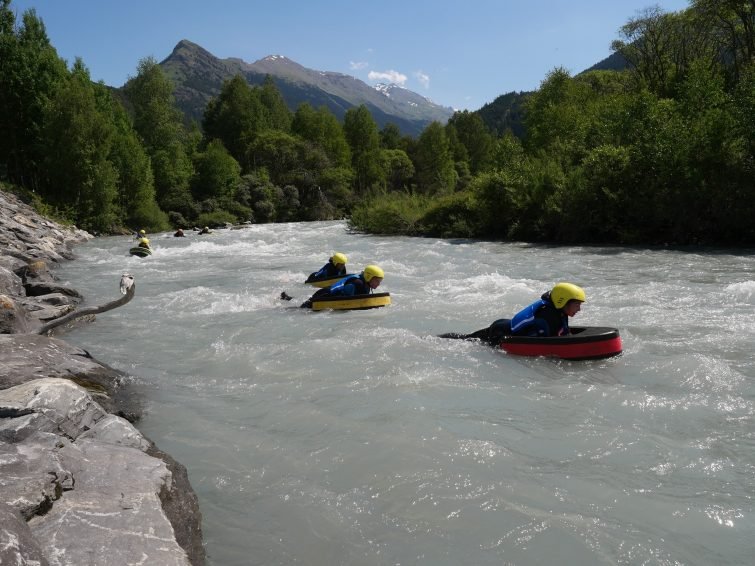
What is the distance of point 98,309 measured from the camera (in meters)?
10.7

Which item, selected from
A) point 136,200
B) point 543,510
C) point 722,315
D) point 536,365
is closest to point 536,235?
point 722,315

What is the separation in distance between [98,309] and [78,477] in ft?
26.2

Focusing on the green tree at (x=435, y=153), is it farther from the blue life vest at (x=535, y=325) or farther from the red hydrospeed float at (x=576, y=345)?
the red hydrospeed float at (x=576, y=345)

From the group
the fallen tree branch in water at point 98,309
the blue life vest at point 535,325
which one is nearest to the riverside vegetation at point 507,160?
the blue life vest at point 535,325

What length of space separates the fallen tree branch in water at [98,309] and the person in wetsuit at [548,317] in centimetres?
705

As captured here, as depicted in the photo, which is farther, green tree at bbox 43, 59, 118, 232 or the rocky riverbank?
green tree at bbox 43, 59, 118, 232

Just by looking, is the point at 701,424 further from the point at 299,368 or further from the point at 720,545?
the point at 299,368

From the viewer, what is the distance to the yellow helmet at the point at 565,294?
7535 millimetres

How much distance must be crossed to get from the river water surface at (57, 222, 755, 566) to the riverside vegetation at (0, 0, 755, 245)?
37.3 ft

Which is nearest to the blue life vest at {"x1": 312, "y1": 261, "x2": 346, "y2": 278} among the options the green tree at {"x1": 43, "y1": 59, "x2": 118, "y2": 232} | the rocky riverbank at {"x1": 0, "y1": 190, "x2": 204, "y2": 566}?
the rocky riverbank at {"x1": 0, "y1": 190, "x2": 204, "y2": 566}

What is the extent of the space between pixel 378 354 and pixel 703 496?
460 centimetres

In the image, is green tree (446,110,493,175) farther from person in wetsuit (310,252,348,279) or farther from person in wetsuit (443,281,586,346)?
person in wetsuit (443,281,586,346)

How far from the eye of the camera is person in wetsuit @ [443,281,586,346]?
25.0ft

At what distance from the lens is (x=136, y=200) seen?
36344 millimetres
